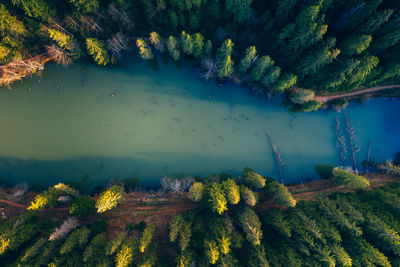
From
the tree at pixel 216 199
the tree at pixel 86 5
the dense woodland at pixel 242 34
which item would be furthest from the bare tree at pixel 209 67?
the tree at pixel 216 199

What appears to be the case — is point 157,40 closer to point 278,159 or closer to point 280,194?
point 278,159

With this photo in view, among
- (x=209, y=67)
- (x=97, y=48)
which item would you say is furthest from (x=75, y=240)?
(x=209, y=67)

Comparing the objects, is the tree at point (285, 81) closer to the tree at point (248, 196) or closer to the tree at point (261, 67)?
the tree at point (261, 67)

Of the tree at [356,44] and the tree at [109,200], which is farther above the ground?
the tree at [356,44]

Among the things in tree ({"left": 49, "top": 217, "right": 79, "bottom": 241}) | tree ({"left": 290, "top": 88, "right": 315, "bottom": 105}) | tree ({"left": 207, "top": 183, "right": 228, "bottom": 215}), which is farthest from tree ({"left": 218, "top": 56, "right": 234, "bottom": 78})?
tree ({"left": 49, "top": 217, "right": 79, "bottom": 241})

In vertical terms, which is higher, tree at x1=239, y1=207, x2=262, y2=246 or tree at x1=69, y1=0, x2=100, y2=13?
tree at x1=69, y1=0, x2=100, y2=13

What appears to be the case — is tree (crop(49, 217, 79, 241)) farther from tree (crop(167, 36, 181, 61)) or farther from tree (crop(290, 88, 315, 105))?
tree (crop(290, 88, 315, 105))
